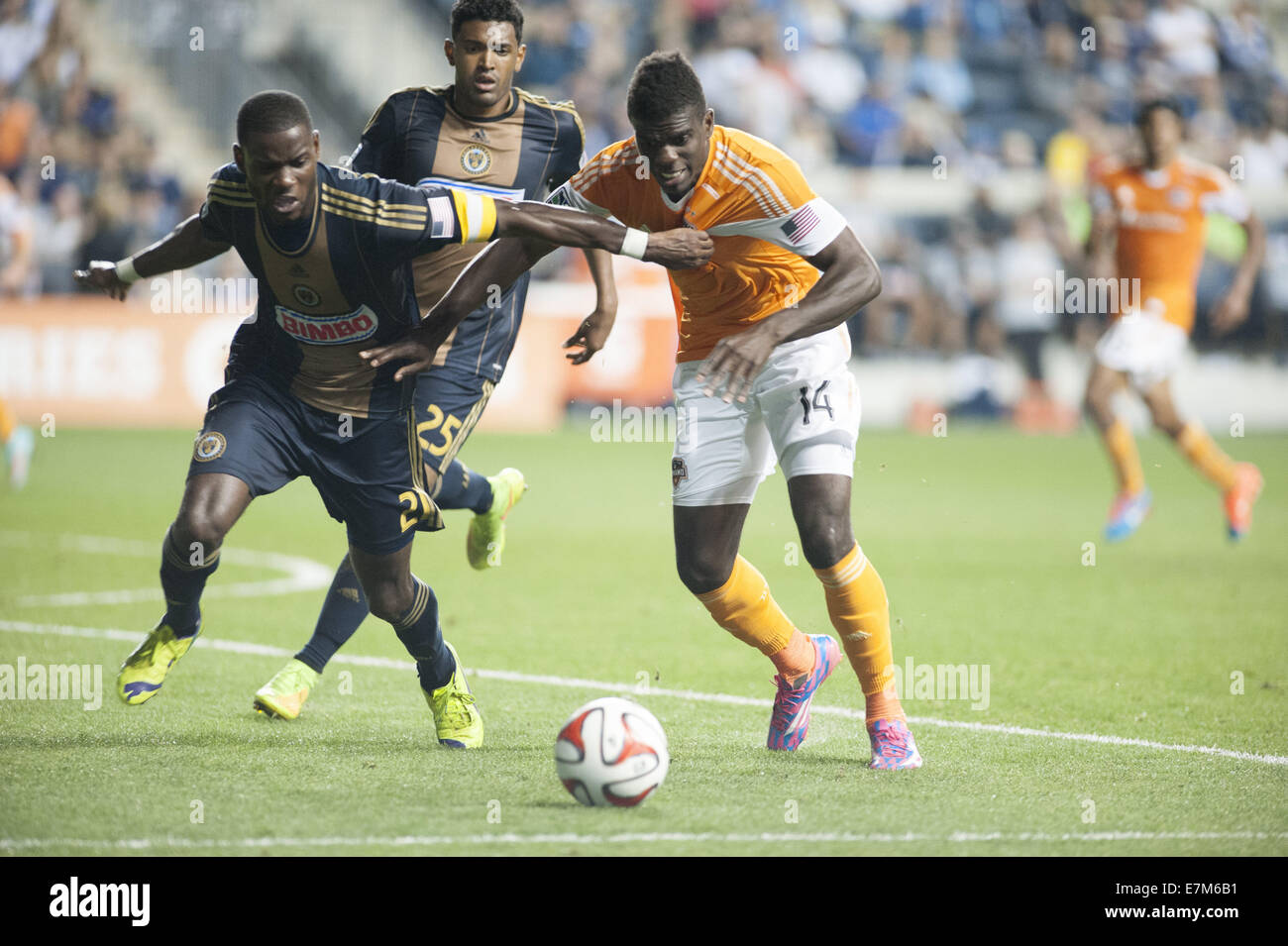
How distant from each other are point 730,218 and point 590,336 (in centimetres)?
102

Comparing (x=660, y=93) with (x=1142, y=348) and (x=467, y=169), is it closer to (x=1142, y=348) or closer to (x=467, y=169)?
(x=467, y=169)

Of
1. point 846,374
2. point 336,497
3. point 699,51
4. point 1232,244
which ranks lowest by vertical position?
→ point 336,497

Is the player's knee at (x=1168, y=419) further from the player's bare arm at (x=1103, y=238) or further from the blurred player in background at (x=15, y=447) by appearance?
the blurred player in background at (x=15, y=447)

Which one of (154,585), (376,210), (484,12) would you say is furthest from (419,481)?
(154,585)

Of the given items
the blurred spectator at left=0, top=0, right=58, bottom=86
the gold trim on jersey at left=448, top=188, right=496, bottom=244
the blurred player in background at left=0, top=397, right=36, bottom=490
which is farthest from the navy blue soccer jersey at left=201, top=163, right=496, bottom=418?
the blurred spectator at left=0, top=0, right=58, bottom=86

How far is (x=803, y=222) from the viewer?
5031 mm

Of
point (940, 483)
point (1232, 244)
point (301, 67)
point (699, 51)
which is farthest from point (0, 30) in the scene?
point (1232, 244)

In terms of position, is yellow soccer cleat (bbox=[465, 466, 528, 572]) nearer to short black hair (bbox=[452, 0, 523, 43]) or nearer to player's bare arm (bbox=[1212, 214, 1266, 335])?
short black hair (bbox=[452, 0, 523, 43])

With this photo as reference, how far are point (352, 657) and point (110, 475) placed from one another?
7995 millimetres

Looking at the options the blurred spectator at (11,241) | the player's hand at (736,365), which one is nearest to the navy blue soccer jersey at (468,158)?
the player's hand at (736,365)

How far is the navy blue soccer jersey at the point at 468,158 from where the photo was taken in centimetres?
629

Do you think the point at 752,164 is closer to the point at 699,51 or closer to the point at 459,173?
the point at 459,173

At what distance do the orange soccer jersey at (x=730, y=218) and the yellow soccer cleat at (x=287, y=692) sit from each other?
1875 millimetres

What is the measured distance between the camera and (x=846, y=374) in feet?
17.8
